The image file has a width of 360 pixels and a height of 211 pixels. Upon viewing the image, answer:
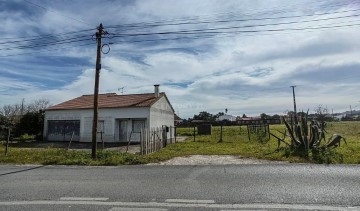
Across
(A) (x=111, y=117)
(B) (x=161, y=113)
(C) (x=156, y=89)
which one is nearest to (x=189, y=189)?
(A) (x=111, y=117)

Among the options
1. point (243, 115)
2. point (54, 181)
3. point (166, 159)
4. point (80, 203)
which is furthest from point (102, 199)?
point (243, 115)

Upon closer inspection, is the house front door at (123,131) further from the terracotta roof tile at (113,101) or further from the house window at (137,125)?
the terracotta roof tile at (113,101)

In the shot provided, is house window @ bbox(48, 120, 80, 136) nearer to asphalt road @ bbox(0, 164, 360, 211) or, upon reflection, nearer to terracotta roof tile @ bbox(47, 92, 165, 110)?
terracotta roof tile @ bbox(47, 92, 165, 110)

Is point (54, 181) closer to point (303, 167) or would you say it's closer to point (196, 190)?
point (196, 190)

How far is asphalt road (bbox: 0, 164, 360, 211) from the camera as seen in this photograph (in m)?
6.55

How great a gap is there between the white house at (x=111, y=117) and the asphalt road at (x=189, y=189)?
18.2m

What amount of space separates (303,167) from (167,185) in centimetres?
483

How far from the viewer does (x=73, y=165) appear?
13656mm

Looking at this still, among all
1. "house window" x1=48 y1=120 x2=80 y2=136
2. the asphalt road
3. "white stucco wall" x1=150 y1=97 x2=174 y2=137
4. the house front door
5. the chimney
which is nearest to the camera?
the asphalt road

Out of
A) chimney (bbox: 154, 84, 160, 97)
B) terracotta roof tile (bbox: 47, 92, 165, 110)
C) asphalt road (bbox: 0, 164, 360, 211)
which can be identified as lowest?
asphalt road (bbox: 0, 164, 360, 211)

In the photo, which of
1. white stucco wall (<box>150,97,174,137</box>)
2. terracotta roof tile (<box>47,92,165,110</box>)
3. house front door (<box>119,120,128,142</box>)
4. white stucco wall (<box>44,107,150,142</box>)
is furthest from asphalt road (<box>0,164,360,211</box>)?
terracotta roof tile (<box>47,92,165,110</box>)

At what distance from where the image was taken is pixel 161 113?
107 ft

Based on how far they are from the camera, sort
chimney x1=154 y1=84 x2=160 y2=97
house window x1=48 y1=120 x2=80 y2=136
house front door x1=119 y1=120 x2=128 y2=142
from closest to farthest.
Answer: house front door x1=119 y1=120 x2=128 y2=142
house window x1=48 y1=120 x2=80 y2=136
chimney x1=154 y1=84 x2=160 y2=97

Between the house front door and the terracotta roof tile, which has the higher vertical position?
the terracotta roof tile
